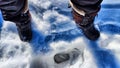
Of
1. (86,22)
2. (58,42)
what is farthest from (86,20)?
(58,42)

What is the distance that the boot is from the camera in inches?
54.2

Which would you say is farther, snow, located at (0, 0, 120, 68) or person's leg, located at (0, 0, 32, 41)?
snow, located at (0, 0, 120, 68)

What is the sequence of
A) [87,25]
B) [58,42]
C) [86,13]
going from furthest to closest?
[58,42] < [87,25] < [86,13]

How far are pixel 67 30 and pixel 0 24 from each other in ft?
1.53

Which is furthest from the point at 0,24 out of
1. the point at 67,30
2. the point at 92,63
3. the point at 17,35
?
the point at 92,63

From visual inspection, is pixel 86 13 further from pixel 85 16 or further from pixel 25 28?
pixel 25 28

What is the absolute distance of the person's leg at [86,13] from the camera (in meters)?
1.31

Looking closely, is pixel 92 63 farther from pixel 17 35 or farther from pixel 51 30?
pixel 17 35

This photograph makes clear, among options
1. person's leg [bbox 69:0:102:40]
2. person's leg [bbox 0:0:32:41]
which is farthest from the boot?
person's leg [bbox 0:0:32:41]

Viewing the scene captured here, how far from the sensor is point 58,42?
5.21ft

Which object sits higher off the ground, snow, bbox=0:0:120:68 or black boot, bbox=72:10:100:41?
black boot, bbox=72:10:100:41

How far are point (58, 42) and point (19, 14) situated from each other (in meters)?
0.31

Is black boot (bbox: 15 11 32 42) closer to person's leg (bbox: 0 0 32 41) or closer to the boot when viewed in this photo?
person's leg (bbox: 0 0 32 41)

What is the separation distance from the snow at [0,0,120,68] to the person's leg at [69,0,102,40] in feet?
0.19
